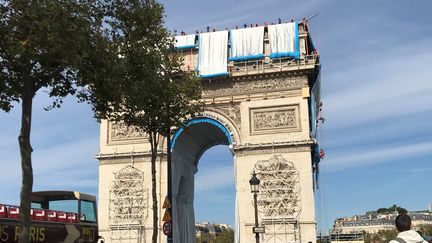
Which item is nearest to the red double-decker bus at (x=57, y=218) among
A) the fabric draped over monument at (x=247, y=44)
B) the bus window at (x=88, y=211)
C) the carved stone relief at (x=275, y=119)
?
the bus window at (x=88, y=211)

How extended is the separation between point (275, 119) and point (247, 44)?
237 inches

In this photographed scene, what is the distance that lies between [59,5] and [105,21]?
232 centimetres

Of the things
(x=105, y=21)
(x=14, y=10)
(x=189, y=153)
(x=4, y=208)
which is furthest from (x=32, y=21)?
(x=189, y=153)

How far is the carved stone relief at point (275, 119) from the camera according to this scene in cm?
3506

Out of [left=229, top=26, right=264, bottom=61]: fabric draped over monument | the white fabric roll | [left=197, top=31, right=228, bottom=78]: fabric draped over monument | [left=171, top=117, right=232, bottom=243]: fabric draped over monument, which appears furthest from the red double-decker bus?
the white fabric roll

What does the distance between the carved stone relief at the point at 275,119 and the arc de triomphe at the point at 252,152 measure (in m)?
0.07

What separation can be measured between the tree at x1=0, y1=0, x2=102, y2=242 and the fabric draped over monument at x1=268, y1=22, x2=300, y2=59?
927 inches

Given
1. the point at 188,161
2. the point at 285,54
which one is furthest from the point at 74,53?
the point at 188,161

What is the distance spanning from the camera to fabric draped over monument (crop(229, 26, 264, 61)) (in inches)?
1454

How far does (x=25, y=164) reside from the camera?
12.2 meters

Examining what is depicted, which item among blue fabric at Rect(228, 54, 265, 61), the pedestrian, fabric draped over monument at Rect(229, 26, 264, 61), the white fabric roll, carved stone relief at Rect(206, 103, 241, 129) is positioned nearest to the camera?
the pedestrian

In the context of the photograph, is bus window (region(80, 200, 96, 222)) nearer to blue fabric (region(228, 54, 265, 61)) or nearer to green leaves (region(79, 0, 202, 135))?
green leaves (region(79, 0, 202, 135))

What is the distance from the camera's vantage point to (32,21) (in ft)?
42.3

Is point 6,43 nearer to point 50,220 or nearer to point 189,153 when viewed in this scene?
point 50,220
